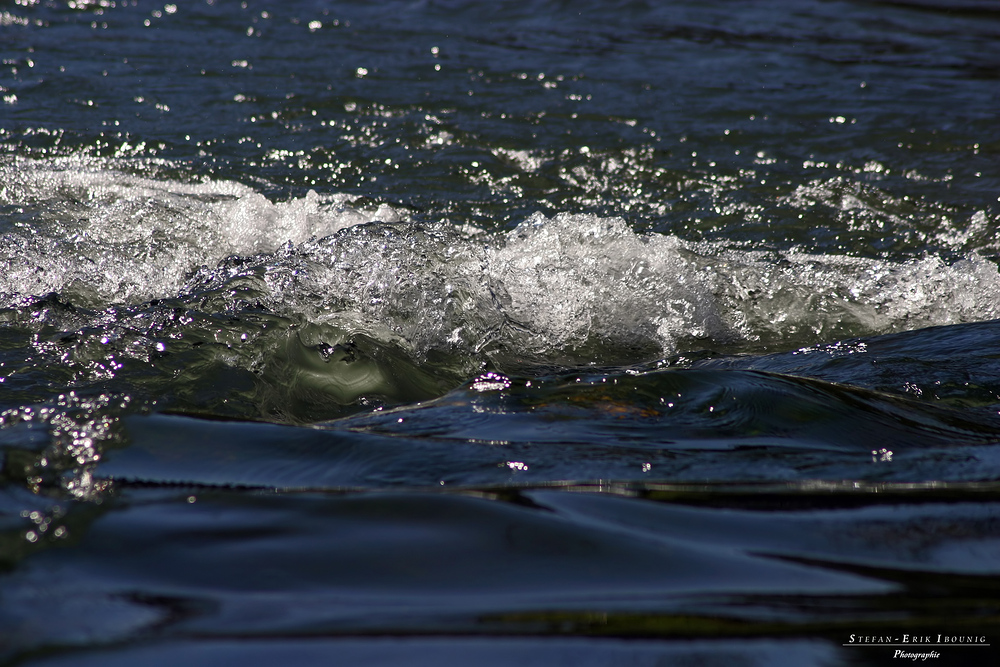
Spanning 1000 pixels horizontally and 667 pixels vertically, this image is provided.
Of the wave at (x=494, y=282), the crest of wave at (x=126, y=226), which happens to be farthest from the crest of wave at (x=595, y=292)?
the crest of wave at (x=126, y=226)

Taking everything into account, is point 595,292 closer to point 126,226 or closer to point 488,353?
point 488,353

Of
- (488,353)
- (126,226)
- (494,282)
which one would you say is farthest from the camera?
(126,226)

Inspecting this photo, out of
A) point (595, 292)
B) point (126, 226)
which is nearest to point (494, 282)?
point (595, 292)

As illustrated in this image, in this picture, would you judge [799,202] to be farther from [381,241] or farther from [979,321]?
[381,241]

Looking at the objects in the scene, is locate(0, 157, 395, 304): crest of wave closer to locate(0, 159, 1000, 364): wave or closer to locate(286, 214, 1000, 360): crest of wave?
locate(0, 159, 1000, 364): wave

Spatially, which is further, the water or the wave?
the wave

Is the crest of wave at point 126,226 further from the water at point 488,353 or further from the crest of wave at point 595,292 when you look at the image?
the crest of wave at point 595,292

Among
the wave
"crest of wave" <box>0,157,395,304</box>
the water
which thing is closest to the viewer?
the water

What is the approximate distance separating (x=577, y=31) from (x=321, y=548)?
25.5 ft

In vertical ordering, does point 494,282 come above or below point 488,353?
above

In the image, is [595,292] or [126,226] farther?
[126,226]

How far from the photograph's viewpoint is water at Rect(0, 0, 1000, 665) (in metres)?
1.14

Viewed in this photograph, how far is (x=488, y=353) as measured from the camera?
294cm

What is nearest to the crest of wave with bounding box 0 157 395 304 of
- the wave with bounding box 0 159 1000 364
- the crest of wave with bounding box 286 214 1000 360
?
the wave with bounding box 0 159 1000 364
